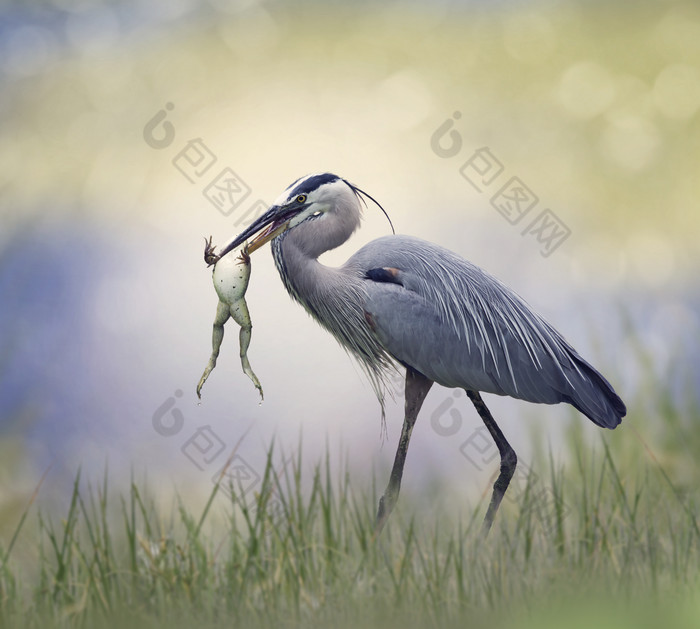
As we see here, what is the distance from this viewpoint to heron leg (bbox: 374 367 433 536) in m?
4.03

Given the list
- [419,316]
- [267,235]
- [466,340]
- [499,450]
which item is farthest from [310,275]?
[499,450]

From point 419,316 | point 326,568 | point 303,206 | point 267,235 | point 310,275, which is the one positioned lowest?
point 326,568

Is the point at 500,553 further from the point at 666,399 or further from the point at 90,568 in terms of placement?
the point at 666,399

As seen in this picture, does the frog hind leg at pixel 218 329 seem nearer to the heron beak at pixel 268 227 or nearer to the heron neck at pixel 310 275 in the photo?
the heron beak at pixel 268 227

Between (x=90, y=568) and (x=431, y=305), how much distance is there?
181 centimetres

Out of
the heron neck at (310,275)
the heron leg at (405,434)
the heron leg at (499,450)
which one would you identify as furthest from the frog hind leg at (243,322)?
the heron leg at (499,450)

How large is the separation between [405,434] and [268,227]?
3.67 ft

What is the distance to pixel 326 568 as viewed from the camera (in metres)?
3.35

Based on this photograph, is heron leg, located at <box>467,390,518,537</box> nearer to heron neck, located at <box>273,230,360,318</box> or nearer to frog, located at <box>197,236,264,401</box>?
heron neck, located at <box>273,230,360,318</box>

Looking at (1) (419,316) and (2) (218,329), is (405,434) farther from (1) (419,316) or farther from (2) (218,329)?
(2) (218,329)

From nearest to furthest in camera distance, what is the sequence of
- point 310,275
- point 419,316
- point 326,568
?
point 326,568 < point 419,316 < point 310,275

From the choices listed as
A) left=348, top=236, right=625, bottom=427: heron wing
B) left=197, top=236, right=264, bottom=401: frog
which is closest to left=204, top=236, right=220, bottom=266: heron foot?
left=197, top=236, right=264, bottom=401: frog

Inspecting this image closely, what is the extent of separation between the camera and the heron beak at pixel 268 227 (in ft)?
13.3

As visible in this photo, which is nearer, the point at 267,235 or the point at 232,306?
the point at 232,306
